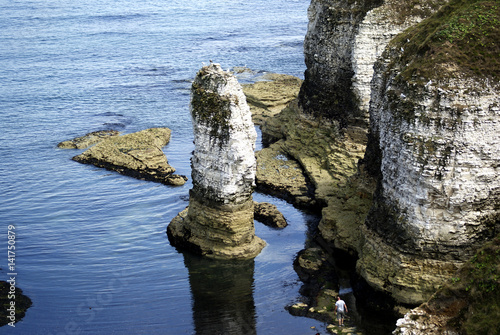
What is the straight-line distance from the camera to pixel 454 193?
2097 cm

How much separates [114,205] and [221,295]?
1075cm

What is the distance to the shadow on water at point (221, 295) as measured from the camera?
2253 cm

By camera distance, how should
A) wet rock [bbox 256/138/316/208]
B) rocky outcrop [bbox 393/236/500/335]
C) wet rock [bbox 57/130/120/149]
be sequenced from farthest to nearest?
wet rock [bbox 57/130/120/149] < wet rock [bbox 256/138/316/208] < rocky outcrop [bbox 393/236/500/335]

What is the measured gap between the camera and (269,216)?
30469mm

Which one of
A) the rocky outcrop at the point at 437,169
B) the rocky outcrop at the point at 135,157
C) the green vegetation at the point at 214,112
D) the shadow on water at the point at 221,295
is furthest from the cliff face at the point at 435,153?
the rocky outcrop at the point at 135,157

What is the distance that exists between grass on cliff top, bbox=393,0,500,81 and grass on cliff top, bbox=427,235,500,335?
7480 mm

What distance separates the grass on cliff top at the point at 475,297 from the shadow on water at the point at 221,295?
858 cm

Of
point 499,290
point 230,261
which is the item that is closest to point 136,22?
point 230,261

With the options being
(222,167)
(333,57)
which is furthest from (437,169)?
(333,57)

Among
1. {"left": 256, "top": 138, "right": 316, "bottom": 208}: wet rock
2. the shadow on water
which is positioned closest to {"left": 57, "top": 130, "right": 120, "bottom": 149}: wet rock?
{"left": 256, "top": 138, "right": 316, "bottom": 208}: wet rock

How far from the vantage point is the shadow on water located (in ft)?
73.9

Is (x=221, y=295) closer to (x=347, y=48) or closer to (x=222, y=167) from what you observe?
(x=222, y=167)

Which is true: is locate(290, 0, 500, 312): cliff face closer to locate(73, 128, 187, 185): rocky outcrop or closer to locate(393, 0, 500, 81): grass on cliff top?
locate(393, 0, 500, 81): grass on cliff top

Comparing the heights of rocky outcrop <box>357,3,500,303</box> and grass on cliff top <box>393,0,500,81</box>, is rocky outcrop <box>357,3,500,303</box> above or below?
below
